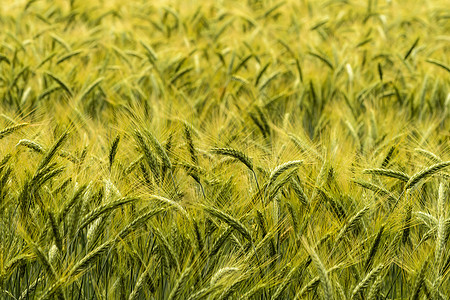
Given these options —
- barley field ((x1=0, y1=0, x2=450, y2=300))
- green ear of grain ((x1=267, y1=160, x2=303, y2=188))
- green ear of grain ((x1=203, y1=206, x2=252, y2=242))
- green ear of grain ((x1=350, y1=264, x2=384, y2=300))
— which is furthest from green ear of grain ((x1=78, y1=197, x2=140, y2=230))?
green ear of grain ((x1=350, y1=264, x2=384, y2=300))

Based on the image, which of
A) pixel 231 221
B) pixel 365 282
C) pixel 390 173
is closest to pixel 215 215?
pixel 231 221

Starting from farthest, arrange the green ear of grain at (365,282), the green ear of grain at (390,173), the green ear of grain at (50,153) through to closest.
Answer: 1. the green ear of grain at (390,173)
2. the green ear of grain at (50,153)
3. the green ear of grain at (365,282)

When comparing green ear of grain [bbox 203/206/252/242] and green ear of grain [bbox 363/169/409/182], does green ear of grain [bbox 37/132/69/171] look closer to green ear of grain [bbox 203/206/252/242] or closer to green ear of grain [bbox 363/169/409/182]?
green ear of grain [bbox 203/206/252/242]

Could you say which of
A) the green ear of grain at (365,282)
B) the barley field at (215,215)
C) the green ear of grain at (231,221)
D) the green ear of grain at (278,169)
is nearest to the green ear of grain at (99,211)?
the barley field at (215,215)

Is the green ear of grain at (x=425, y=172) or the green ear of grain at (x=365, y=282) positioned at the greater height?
the green ear of grain at (x=425, y=172)

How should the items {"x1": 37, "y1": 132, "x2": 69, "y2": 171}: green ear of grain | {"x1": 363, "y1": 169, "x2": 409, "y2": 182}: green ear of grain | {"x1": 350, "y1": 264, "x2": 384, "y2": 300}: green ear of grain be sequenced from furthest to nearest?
{"x1": 363, "y1": 169, "x2": 409, "y2": 182}: green ear of grain < {"x1": 37, "y1": 132, "x2": 69, "y2": 171}: green ear of grain < {"x1": 350, "y1": 264, "x2": 384, "y2": 300}: green ear of grain

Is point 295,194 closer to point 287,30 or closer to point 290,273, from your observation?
point 290,273

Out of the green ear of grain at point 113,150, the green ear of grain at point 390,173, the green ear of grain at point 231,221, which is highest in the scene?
the green ear of grain at point 113,150

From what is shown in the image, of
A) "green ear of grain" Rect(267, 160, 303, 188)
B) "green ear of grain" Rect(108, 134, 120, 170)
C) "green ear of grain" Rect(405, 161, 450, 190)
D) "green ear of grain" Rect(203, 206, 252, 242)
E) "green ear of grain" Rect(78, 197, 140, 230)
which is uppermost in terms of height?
"green ear of grain" Rect(108, 134, 120, 170)

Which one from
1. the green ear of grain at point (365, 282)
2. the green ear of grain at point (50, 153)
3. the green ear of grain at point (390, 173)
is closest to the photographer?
the green ear of grain at point (365, 282)

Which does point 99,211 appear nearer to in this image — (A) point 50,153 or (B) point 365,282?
(A) point 50,153

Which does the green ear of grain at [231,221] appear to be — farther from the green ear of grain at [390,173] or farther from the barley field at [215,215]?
the green ear of grain at [390,173]

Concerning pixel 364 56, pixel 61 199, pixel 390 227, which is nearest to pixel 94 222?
pixel 61 199

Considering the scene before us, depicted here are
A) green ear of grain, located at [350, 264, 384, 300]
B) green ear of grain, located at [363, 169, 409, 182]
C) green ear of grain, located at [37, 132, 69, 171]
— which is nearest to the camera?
green ear of grain, located at [350, 264, 384, 300]
